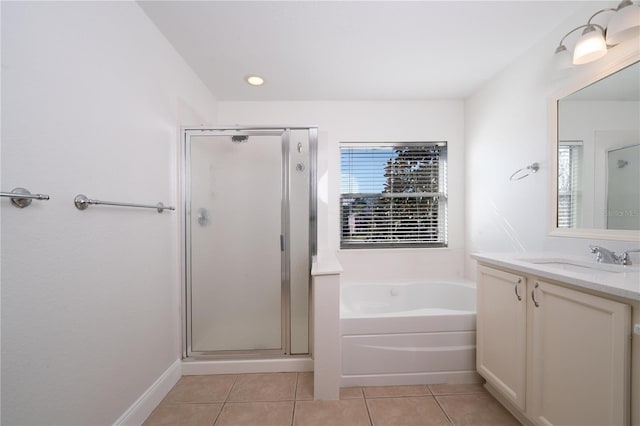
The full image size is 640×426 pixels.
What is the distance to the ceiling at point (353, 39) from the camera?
54.6 inches

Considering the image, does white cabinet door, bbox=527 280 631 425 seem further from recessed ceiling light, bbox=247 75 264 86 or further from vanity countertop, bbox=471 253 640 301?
recessed ceiling light, bbox=247 75 264 86

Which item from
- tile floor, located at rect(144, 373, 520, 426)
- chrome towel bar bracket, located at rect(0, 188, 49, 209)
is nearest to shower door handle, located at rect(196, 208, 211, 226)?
chrome towel bar bracket, located at rect(0, 188, 49, 209)

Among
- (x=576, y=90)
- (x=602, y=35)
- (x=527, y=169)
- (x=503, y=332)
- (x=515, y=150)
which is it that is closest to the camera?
(x=602, y=35)

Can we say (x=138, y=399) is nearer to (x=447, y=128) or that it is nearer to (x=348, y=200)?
(x=348, y=200)

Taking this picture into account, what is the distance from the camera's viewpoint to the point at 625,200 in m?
1.25

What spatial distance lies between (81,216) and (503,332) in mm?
2177

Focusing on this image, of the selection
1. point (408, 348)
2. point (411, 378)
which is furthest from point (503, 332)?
point (411, 378)

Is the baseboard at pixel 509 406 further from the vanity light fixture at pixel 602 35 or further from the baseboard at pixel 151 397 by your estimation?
the baseboard at pixel 151 397

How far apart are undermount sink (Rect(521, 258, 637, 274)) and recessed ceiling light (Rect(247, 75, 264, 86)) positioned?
239 cm

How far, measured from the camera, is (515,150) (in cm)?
192

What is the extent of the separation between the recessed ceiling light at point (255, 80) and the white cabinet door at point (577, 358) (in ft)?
7.79

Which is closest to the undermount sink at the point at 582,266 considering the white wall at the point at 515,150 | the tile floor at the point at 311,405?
the white wall at the point at 515,150

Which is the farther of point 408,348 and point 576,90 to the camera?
point 408,348

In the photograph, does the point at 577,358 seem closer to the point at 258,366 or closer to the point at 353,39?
the point at 258,366
